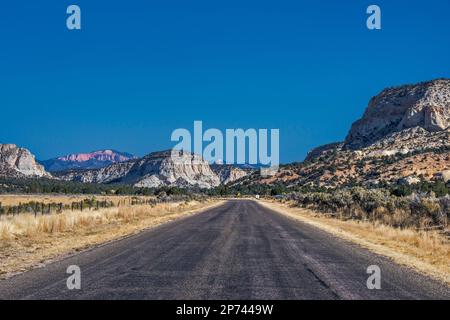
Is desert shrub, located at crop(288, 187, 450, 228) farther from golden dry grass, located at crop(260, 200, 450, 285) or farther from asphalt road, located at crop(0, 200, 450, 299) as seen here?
asphalt road, located at crop(0, 200, 450, 299)

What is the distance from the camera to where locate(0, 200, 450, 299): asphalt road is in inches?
359

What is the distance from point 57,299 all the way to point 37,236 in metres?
13.1

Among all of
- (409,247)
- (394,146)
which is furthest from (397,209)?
(394,146)

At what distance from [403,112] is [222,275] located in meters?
143

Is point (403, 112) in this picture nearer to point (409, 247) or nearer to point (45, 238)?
point (409, 247)

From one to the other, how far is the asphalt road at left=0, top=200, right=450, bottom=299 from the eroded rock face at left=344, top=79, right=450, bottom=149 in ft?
398

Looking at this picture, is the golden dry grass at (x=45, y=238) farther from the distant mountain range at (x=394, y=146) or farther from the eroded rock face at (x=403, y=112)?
the eroded rock face at (x=403, y=112)

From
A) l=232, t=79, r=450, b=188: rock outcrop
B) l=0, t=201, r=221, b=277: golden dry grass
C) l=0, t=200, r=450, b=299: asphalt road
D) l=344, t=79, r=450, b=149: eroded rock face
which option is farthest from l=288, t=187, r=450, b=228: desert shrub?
l=344, t=79, r=450, b=149: eroded rock face

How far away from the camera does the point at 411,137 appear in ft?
421

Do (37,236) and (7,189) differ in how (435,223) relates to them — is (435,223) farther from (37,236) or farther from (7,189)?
(7,189)

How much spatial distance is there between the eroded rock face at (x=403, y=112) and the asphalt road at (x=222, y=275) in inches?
4771

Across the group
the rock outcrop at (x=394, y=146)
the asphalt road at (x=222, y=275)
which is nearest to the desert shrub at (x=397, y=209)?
the asphalt road at (x=222, y=275)

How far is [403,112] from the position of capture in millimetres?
144500
